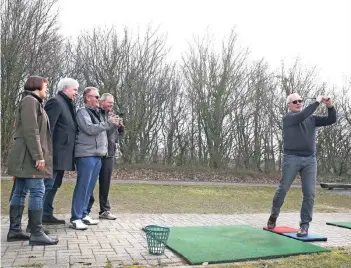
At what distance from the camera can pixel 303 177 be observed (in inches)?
207

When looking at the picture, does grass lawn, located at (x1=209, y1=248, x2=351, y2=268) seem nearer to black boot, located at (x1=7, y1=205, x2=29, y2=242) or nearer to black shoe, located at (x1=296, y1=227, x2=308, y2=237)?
black shoe, located at (x1=296, y1=227, x2=308, y2=237)

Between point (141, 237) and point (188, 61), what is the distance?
63.2 feet

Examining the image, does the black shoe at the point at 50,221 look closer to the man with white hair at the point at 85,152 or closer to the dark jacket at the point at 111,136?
the man with white hair at the point at 85,152

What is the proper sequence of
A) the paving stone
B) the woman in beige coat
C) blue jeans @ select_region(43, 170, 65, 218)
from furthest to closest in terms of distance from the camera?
blue jeans @ select_region(43, 170, 65, 218) → the woman in beige coat → the paving stone

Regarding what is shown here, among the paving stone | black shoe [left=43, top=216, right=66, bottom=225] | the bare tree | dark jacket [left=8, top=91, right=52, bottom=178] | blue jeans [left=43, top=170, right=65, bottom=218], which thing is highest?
the bare tree

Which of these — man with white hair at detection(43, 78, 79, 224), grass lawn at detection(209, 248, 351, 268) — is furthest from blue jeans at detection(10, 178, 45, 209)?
grass lawn at detection(209, 248, 351, 268)

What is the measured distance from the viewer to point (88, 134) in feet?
16.6

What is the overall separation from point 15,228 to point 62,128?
1.38 m

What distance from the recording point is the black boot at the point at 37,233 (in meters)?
4.01

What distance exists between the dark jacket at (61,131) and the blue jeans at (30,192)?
65cm

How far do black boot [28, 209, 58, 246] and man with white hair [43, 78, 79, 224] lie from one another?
2.80 feet

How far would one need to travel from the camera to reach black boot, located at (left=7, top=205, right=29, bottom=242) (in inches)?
165

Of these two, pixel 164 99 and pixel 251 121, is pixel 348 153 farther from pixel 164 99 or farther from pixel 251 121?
pixel 164 99

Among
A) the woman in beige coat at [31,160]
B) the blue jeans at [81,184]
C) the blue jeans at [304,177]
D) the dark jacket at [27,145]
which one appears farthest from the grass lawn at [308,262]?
the blue jeans at [81,184]
